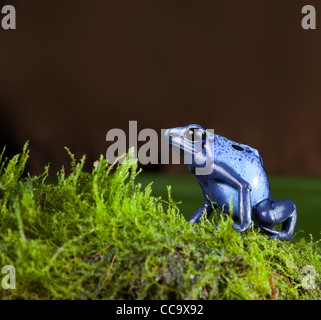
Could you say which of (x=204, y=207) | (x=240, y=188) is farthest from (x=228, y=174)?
(x=204, y=207)

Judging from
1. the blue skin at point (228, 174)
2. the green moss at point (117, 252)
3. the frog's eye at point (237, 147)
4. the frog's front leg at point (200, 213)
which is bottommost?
the green moss at point (117, 252)

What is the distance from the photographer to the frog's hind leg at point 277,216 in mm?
1099

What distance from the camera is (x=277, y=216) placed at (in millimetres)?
1109

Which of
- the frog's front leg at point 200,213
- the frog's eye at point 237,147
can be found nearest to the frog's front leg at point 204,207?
the frog's front leg at point 200,213

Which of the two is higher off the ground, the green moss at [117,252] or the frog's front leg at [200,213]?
the frog's front leg at [200,213]

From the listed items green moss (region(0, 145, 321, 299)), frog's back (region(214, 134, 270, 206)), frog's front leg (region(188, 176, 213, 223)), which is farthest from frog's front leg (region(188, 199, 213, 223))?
green moss (region(0, 145, 321, 299))

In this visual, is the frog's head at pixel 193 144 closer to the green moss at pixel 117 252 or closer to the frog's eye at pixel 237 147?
the frog's eye at pixel 237 147

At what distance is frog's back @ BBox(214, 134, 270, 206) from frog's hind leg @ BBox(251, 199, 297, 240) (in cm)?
3

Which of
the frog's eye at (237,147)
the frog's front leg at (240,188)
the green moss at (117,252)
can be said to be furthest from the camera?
the frog's eye at (237,147)

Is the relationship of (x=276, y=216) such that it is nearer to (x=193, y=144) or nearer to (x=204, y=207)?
(x=204, y=207)

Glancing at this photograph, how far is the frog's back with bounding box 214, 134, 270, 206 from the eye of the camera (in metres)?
1.08

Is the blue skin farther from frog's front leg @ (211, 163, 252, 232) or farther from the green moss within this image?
the green moss

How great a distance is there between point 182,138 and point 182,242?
1.23 ft

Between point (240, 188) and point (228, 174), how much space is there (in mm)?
54
